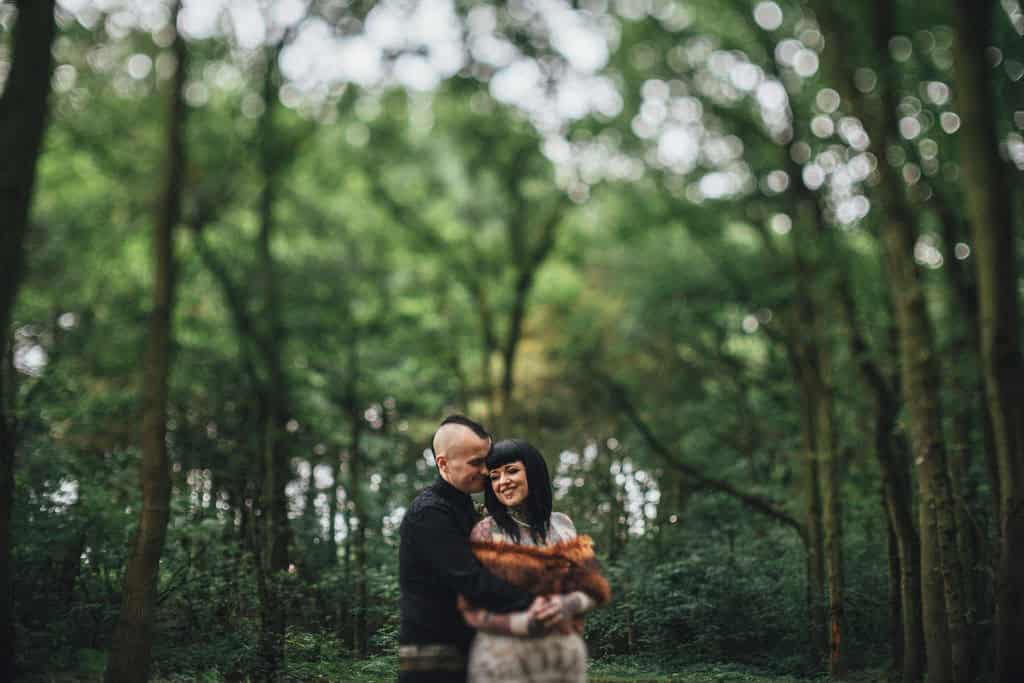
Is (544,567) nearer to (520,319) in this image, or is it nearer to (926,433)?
(926,433)

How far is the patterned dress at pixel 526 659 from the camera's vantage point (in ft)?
12.8

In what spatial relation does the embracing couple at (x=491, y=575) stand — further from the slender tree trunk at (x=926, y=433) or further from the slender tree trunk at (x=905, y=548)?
the slender tree trunk at (x=905, y=548)

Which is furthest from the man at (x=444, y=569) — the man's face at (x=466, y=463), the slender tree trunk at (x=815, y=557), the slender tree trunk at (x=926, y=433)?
the slender tree trunk at (x=815, y=557)

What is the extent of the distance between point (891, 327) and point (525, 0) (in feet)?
29.4

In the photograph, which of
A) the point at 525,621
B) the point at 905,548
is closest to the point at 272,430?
the point at 905,548

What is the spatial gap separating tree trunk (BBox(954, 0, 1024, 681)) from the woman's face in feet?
13.8

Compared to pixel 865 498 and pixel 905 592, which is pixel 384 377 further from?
pixel 905 592

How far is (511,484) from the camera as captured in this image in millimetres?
4152

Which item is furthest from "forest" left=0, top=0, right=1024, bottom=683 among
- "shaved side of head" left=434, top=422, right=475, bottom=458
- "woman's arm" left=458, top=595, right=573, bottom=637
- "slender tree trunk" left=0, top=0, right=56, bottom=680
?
"woman's arm" left=458, top=595, right=573, bottom=637

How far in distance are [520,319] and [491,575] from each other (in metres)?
15.6

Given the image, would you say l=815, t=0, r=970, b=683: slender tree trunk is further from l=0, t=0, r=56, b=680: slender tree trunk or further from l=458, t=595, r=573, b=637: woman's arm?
l=0, t=0, r=56, b=680: slender tree trunk

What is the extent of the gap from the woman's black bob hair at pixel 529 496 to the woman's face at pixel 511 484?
2 cm

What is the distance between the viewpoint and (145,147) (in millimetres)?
15977

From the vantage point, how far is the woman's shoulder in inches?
165
